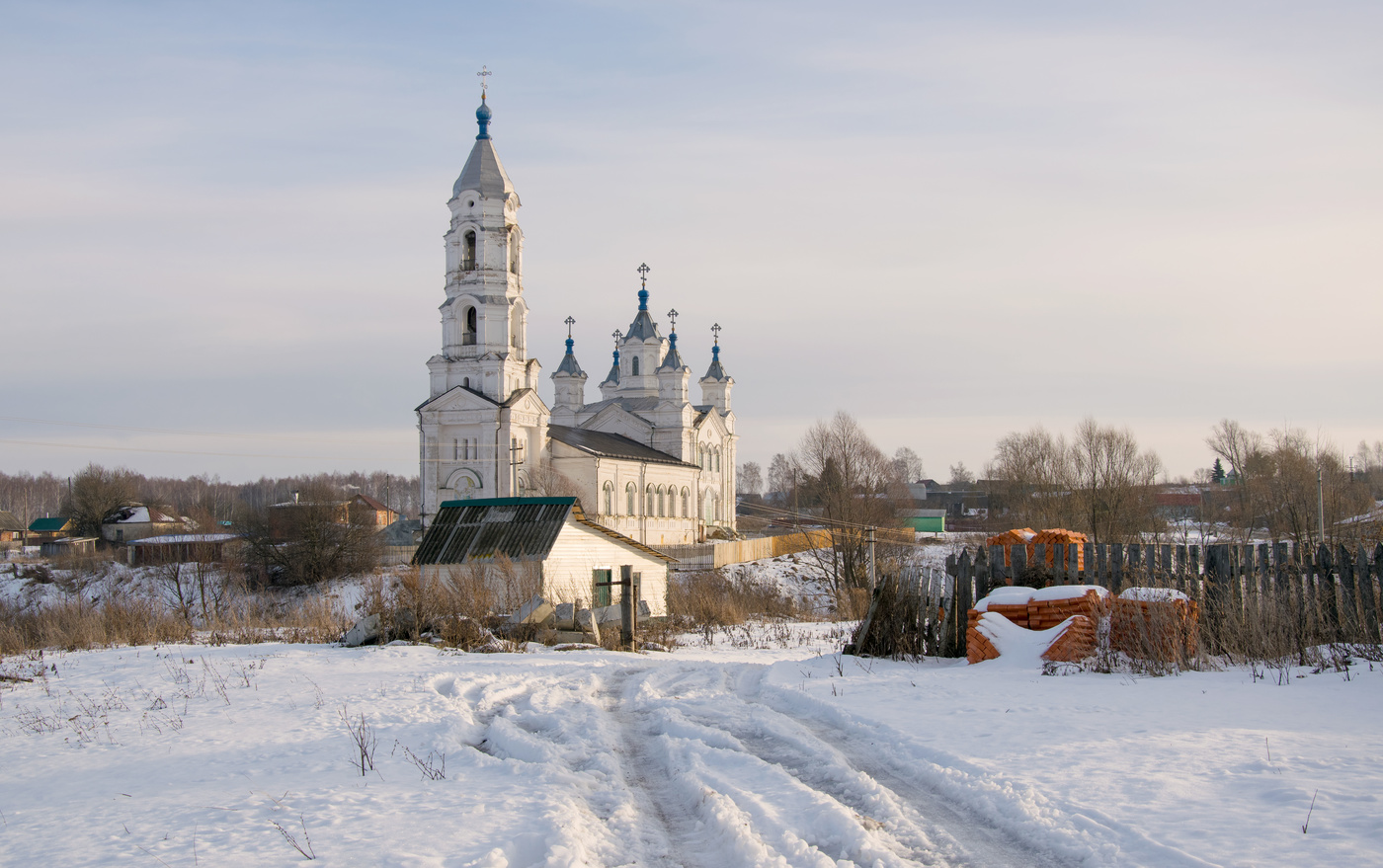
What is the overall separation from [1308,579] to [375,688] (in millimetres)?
9857

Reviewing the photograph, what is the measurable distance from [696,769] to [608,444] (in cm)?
4981

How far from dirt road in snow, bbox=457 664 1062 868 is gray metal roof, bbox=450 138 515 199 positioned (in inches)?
1723

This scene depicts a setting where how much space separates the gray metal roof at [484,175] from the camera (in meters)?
50.7

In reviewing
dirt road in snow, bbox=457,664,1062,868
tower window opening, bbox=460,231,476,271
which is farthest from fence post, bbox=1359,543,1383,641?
tower window opening, bbox=460,231,476,271

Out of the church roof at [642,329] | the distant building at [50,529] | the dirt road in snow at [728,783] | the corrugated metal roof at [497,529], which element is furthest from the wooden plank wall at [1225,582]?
the distant building at [50,529]

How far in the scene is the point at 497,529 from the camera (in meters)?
24.2

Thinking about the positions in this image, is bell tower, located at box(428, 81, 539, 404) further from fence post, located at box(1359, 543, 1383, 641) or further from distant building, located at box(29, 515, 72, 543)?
distant building, located at box(29, 515, 72, 543)

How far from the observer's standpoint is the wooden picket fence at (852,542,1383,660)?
34.4 ft

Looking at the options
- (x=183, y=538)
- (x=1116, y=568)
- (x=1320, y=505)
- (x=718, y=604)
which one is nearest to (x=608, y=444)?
(x=183, y=538)

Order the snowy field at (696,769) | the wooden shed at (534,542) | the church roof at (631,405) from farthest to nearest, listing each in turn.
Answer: the church roof at (631,405) → the wooden shed at (534,542) → the snowy field at (696,769)

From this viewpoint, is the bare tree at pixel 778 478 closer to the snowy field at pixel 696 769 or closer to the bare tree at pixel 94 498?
the bare tree at pixel 94 498

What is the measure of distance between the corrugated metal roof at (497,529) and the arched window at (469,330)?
87.1 ft

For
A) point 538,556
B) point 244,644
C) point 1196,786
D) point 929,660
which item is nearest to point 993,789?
point 1196,786

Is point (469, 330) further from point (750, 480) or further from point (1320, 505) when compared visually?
point (750, 480)
